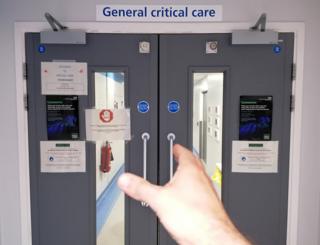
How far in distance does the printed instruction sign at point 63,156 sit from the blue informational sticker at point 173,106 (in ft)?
2.23

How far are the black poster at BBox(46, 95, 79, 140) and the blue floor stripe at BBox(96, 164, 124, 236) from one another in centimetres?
44

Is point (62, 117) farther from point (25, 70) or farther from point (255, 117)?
point (255, 117)

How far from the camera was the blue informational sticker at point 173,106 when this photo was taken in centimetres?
180

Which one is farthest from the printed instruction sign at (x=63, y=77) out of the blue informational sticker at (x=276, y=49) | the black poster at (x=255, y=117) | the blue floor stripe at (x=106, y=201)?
the blue informational sticker at (x=276, y=49)

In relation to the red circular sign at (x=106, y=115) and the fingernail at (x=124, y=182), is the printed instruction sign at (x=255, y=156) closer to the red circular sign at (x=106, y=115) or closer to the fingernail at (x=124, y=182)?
the red circular sign at (x=106, y=115)

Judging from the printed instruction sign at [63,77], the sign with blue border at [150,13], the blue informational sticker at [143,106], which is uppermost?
the sign with blue border at [150,13]

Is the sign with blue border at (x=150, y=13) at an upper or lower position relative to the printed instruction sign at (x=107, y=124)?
upper

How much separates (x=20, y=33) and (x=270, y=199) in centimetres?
218

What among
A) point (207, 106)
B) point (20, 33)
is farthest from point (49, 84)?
point (207, 106)

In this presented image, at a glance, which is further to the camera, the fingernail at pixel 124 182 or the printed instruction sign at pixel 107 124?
the printed instruction sign at pixel 107 124

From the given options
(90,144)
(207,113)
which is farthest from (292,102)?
(90,144)

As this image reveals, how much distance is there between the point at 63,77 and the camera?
1.79 meters

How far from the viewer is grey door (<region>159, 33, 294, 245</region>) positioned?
1786mm

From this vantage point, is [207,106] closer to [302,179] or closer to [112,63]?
[112,63]
